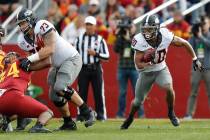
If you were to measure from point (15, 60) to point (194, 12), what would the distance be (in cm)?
767

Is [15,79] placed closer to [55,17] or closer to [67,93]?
[67,93]

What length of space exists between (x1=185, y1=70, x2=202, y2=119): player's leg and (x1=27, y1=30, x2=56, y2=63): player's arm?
5.51 metres

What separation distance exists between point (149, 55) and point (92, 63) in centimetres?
365

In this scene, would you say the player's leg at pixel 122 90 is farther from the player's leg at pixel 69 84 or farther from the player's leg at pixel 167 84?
the player's leg at pixel 69 84

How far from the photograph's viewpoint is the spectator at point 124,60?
50.9 ft

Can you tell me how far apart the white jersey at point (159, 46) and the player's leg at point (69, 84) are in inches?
35.2

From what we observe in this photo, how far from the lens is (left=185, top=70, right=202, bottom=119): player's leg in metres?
15.4

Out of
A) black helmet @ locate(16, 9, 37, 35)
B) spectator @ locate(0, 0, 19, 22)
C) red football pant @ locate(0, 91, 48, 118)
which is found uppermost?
spectator @ locate(0, 0, 19, 22)

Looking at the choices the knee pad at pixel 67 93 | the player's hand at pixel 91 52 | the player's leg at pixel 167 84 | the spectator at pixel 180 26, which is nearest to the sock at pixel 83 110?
the knee pad at pixel 67 93

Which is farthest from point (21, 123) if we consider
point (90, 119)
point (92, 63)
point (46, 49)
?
point (92, 63)

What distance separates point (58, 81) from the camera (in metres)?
10.6

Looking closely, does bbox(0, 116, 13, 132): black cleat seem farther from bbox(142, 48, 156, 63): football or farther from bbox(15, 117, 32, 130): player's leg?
bbox(142, 48, 156, 63): football

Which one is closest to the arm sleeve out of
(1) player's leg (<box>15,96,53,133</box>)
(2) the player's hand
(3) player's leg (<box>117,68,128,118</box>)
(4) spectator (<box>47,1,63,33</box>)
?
(2) the player's hand

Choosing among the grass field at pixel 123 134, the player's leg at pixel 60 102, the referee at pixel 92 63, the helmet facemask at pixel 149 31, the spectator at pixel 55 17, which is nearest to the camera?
the grass field at pixel 123 134
